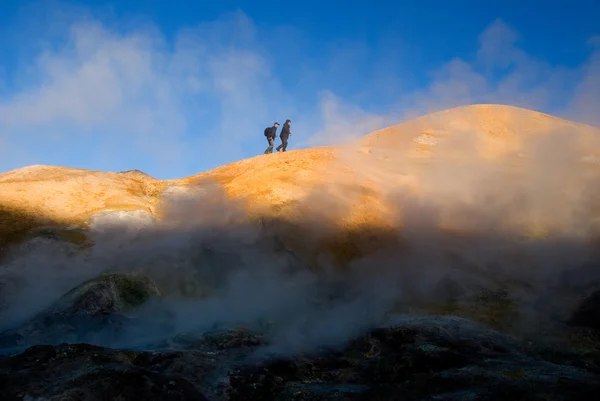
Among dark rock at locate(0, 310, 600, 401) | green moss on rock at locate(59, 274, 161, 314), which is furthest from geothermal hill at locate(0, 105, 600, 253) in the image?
dark rock at locate(0, 310, 600, 401)

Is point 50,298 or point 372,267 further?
point 372,267

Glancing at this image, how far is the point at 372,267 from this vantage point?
20453mm

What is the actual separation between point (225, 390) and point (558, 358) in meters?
7.98

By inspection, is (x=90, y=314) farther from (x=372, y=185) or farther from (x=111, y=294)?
(x=372, y=185)

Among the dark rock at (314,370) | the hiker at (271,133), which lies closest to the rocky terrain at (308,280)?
the dark rock at (314,370)

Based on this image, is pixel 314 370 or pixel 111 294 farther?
pixel 111 294

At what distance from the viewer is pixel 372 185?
92.2 feet

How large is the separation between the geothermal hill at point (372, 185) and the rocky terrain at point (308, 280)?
15 centimetres

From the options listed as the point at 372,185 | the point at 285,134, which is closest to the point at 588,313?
the point at 372,185

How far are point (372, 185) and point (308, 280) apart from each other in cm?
1019

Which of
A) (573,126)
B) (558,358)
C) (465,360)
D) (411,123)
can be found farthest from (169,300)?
(573,126)

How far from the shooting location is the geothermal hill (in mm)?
24031

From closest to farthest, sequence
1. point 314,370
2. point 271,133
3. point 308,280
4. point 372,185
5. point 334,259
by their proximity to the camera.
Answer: point 314,370
point 308,280
point 334,259
point 372,185
point 271,133

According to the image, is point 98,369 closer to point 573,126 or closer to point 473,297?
point 473,297
